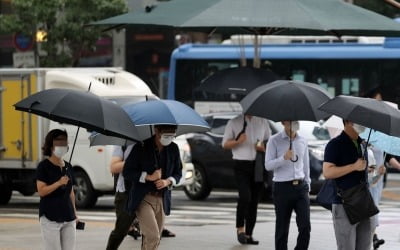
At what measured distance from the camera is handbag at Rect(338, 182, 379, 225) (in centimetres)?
912

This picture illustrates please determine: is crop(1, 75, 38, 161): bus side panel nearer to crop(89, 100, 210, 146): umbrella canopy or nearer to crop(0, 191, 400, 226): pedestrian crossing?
crop(0, 191, 400, 226): pedestrian crossing

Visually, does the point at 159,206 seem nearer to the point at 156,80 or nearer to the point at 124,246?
the point at 124,246

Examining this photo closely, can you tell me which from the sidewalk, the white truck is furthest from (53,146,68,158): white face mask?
the white truck

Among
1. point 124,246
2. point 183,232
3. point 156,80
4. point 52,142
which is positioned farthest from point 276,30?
point 156,80

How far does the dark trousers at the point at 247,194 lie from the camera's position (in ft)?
44.3

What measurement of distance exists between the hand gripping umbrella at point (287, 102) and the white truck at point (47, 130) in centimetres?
714

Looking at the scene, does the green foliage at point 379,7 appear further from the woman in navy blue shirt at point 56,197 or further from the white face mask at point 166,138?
the woman in navy blue shirt at point 56,197

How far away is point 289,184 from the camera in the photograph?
11.2m

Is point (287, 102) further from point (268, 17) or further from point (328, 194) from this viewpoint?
point (268, 17)

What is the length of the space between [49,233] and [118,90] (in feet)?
33.4

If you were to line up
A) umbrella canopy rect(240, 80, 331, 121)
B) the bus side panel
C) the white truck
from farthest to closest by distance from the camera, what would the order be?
1. the bus side panel
2. the white truck
3. umbrella canopy rect(240, 80, 331, 121)

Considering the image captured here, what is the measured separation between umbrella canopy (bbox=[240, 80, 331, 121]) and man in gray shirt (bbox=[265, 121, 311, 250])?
6.3 inches

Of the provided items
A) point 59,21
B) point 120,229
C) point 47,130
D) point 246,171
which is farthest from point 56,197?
point 59,21

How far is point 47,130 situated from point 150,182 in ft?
30.9
